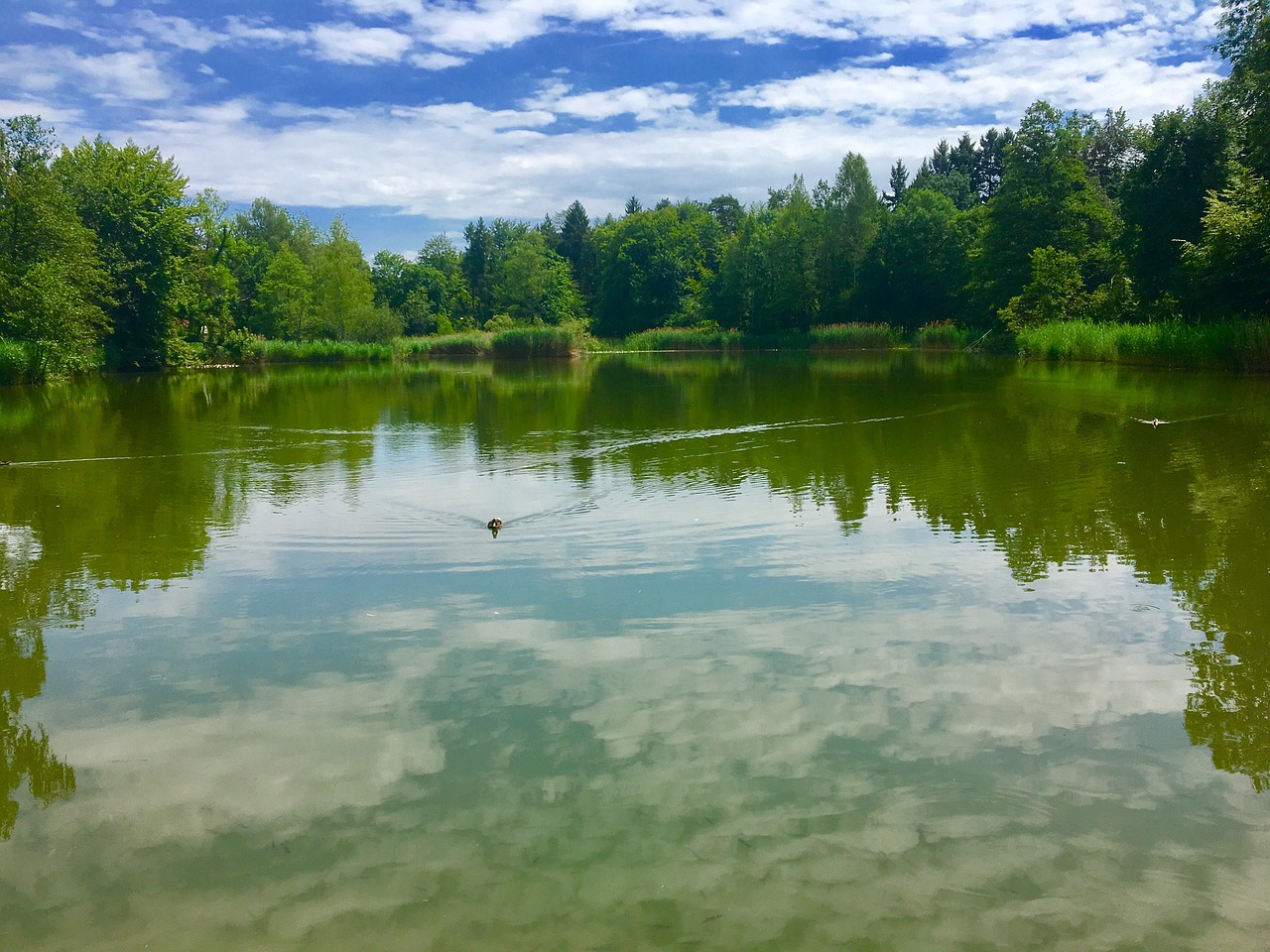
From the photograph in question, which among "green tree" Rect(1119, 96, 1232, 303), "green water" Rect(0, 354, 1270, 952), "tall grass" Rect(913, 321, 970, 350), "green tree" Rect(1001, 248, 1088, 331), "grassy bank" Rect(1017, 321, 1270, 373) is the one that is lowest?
"green water" Rect(0, 354, 1270, 952)

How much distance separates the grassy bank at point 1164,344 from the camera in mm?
24016

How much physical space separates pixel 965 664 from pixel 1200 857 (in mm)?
1879

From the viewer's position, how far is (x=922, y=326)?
60.3 m

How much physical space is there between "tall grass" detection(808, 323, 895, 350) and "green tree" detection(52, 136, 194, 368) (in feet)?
126

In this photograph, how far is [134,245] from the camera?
43.8 m

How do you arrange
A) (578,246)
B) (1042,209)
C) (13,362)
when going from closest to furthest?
(13,362) < (1042,209) < (578,246)

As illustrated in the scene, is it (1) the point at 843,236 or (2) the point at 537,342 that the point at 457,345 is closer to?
(2) the point at 537,342

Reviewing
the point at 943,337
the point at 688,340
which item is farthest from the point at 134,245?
the point at 943,337

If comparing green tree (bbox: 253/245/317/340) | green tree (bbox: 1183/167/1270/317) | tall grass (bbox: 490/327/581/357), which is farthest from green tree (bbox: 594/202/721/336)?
green tree (bbox: 1183/167/1270/317)

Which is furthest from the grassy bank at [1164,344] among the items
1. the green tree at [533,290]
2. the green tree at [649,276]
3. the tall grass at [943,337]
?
the green tree at [649,276]

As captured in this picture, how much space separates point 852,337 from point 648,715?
57.7 metres

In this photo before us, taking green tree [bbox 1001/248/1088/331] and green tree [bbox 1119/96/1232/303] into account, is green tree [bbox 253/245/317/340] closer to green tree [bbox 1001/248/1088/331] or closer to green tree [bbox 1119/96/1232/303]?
green tree [bbox 1001/248/1088/331]

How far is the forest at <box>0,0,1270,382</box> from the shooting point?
105 feet

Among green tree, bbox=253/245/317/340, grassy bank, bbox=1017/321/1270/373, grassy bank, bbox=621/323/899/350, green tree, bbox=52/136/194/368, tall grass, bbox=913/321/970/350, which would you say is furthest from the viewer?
green tree, bbox=253/245/317/340
